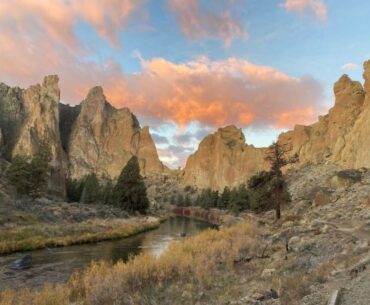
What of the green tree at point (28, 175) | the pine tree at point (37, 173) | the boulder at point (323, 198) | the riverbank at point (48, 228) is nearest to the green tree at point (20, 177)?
the green tree at point (28, 175)

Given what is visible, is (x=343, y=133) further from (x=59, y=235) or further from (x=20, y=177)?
(x=59, y=235)

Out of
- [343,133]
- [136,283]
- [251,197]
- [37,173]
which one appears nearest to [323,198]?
[136,283]

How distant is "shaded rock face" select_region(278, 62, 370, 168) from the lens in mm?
88000

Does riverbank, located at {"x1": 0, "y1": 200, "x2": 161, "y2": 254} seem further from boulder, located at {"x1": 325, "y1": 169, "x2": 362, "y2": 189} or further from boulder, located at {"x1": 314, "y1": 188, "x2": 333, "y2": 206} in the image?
boulder, located at {"x1": 325, "y1": 169, "x2": 362, "y2": 189}

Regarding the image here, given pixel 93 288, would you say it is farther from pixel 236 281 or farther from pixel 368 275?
pixel 368 275

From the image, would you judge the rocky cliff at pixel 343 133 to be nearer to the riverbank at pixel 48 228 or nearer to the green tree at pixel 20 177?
the riverbank at pixel 48 228

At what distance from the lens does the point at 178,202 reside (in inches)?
6944

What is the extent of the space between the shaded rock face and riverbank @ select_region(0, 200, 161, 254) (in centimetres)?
5505

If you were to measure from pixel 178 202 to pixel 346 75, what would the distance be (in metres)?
88.1

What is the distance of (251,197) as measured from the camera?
279ft

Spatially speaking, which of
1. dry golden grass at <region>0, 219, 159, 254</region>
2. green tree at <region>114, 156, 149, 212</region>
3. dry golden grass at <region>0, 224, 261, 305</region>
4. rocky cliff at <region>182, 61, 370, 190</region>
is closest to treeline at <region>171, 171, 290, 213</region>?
rocky cliff at <region>182, 61, 370, 190</region>

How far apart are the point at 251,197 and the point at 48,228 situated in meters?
53.4

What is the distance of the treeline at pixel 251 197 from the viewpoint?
42219 mm

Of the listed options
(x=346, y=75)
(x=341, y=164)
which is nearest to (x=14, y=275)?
(x=341, y=164)
